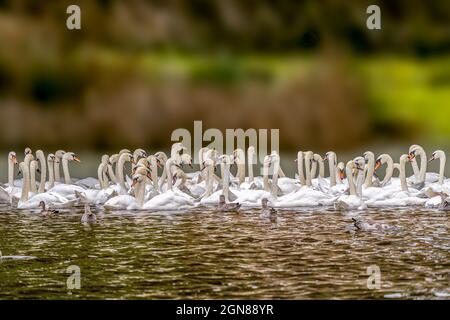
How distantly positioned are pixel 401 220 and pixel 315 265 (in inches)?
160

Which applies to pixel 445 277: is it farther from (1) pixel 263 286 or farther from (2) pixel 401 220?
(2) pixel 401 220

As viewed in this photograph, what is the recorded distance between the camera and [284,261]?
1190cm

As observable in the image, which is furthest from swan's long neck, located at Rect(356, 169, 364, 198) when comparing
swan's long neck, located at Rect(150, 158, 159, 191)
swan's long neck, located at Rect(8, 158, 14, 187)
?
swan's long neck, located at Rect(8, 158, 14, 187)

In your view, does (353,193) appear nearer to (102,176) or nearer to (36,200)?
(102,176)

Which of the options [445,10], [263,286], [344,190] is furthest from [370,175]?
[263,286]

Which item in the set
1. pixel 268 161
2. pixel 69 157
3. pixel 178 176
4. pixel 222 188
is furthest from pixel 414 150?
pixel 69 157

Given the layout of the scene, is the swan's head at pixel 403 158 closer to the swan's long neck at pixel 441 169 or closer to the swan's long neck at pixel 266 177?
the swan's long neck at pixel 441 169

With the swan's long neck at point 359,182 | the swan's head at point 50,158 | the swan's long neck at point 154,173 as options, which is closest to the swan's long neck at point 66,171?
the swan's head at point 50,158

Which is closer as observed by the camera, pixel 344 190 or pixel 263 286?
pixel 263 286

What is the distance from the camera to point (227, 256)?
1230cm

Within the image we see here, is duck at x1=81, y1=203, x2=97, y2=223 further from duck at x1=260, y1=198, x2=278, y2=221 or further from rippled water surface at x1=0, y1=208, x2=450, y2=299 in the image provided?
duck at x1=260, y1=198, x2=278, y2=221

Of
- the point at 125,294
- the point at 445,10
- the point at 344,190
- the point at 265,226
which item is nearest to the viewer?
the point at 125,294

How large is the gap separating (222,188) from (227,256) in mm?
6362

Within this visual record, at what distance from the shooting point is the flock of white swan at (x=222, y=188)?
1750cm
